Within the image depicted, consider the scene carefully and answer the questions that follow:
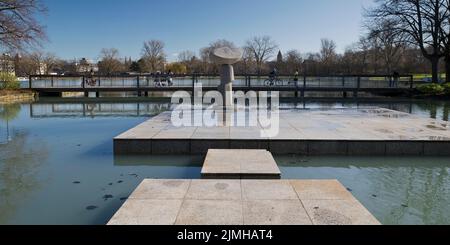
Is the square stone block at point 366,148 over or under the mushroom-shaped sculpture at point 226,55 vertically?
under

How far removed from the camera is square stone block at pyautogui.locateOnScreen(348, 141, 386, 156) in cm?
973

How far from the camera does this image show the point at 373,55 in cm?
6494

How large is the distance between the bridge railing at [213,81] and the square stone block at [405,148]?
20.5 m

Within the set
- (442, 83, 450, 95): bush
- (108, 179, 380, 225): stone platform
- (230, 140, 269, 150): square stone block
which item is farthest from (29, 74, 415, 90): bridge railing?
(108, 179, 380, 225): stone platform

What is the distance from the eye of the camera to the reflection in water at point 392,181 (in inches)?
234

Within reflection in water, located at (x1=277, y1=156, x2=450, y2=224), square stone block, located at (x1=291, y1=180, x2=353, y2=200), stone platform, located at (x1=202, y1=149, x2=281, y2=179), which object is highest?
stone platform, located at (x1=202, y1=149, x2=281, y2=179)

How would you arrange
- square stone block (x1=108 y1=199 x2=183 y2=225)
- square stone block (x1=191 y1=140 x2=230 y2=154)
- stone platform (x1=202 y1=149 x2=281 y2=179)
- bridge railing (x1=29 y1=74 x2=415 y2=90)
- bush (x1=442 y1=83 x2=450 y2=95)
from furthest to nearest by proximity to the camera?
bridge railing (x1=29 y1=74 x2=415 y2=90) < bush (x1=442 y1=83 x2=450 y2=95) < square stone block (x1=191 y1=140 x2=230 y2=154) < stone platform (x1=202 y1=149 x2=281 y2=179) < square stone block (x1=108 y1=199 x2=183 y2=225)

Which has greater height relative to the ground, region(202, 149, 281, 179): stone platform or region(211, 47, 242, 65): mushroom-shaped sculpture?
region(211, 47, 242, 65): mushroom-shaped sculpture

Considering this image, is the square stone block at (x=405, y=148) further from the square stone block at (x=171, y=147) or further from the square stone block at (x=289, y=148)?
the square stone block at (x=171, y=147)

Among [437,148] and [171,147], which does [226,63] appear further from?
[437,148]

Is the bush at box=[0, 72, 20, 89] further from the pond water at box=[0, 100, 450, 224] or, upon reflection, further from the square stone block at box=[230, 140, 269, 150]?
the square stone block at box=[230, 140, 269, 150]

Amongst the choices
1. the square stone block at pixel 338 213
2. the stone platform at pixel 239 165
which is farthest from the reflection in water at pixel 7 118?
the square stone block at pixel 338 213

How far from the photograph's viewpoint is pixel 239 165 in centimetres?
758
